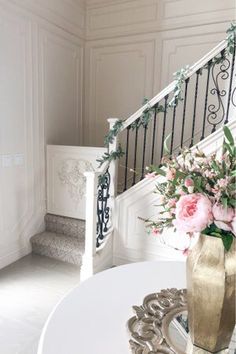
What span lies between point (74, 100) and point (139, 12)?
59.6 inches

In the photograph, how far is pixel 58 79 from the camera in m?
3.59

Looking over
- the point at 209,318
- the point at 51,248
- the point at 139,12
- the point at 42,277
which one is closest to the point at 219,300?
the point at 209,318

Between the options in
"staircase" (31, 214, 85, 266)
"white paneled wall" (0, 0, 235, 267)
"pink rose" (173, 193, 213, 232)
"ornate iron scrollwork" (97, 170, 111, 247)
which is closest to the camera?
"pink rose" (173, 193, 213, 232)

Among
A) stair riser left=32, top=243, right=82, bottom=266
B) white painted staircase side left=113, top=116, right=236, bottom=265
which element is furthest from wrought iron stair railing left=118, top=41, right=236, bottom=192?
stair riser left=32, top=243, right=82, bottom=266

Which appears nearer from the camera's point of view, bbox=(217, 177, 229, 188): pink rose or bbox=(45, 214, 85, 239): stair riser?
bbox=(217, 177, 229, 188): pink rose

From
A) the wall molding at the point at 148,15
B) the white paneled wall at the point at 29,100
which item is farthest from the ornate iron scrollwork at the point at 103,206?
the wall molding at the point at 148,15

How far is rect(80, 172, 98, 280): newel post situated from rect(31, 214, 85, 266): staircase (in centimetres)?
32

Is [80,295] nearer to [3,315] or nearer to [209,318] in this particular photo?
[209,318]

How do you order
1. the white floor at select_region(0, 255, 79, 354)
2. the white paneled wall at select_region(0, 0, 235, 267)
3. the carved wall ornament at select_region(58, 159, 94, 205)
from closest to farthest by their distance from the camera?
the white floor at select_region(0, 255, 79, 354), the white paneled wall at select_region(0, 0, 235, 267), the carved wall ornament at select_region(58, 159, 94, 205)

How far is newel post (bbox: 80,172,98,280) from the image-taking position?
2.62m

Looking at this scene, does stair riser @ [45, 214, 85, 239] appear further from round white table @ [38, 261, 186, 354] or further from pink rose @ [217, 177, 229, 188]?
pink rose @ [217, 177, 229, 188]

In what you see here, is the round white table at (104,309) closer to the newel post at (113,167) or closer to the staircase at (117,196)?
the staircase at (117,196)

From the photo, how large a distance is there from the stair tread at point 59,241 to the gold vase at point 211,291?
241 centimetres

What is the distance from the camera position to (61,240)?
3227 millimetres
